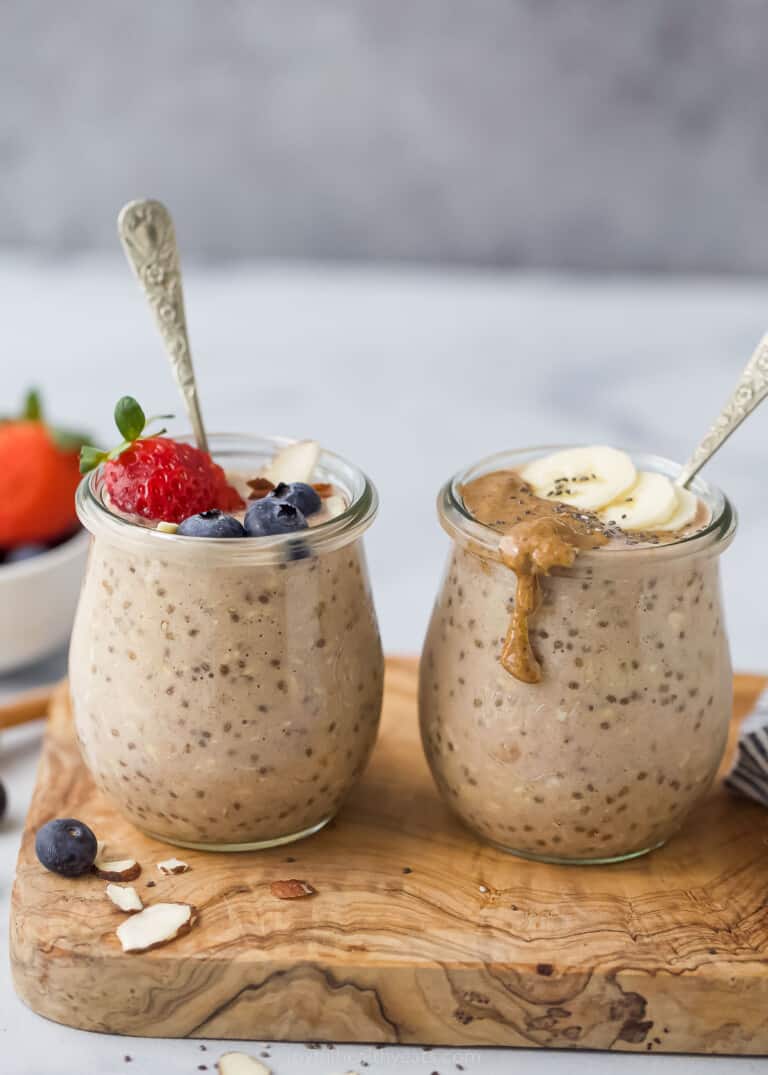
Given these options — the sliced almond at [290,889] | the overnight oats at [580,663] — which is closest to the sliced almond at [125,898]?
the sliced almond at [290,889]

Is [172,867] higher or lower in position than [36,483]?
lower

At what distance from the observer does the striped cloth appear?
1571 millimetres

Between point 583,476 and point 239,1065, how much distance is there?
0.68 meters

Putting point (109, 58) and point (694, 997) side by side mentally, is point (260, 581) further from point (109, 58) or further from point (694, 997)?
point (109, 58)

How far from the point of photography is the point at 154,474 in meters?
1.41

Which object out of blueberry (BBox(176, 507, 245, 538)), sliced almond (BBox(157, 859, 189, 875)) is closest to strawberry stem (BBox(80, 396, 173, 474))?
blueberry (BBox(176, 507, 245, 538))

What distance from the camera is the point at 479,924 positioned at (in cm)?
138

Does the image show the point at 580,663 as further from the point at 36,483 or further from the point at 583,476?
the point at 36,483

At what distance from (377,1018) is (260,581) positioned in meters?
0.42

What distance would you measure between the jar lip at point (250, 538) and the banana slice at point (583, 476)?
189 mm

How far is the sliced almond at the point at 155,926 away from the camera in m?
1.34

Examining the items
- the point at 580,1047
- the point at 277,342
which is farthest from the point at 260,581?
the point at 277,342

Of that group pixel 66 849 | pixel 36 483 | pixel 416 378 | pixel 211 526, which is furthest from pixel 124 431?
pixel 416 378

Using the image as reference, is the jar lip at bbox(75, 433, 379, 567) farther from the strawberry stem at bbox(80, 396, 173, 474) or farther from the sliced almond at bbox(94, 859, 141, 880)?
the sliced almond at bbox(94, 859, 141, 880)
